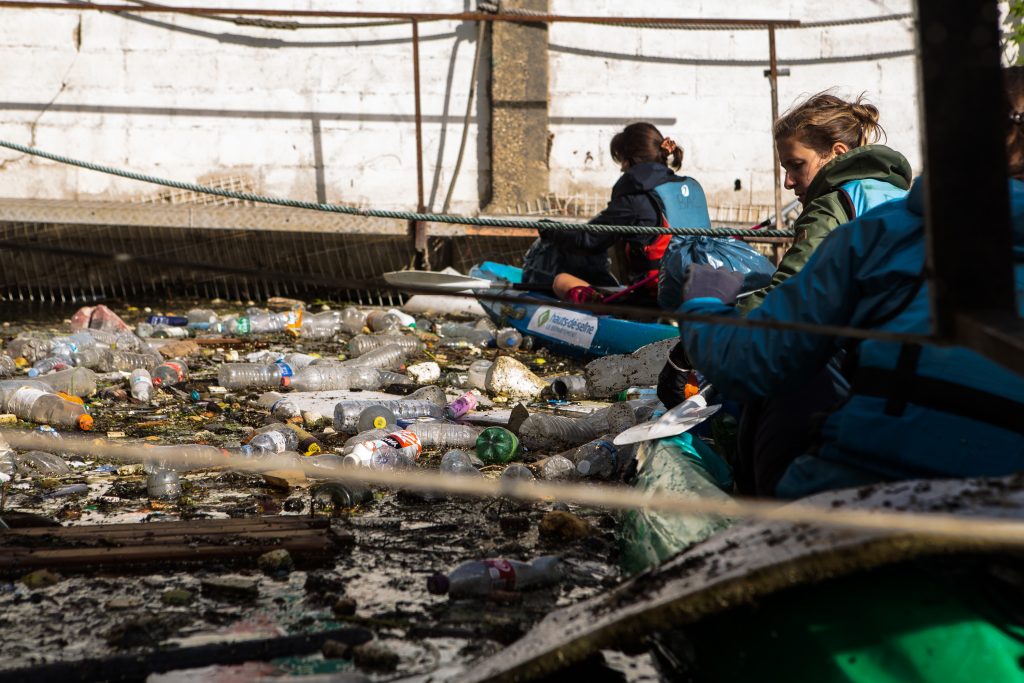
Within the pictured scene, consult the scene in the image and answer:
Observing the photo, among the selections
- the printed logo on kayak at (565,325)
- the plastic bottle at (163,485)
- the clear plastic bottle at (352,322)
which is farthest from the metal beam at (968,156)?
the clear plastic bottle at (352,322)

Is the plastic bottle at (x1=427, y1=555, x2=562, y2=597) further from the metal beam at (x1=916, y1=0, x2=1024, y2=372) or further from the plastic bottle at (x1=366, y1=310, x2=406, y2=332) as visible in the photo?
the plastic bottle at (x1=366, y1=310, x2=406, y2=332)

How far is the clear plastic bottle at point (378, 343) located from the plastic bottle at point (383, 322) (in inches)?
25.7

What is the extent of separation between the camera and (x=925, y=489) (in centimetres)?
158

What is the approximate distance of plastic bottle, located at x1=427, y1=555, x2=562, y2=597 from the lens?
2527 mm

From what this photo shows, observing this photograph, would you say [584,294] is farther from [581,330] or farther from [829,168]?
[829,168]

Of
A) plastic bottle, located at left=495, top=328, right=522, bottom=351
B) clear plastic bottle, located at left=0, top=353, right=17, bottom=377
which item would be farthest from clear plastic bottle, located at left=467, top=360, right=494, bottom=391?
clear plastic bottle, located at left=0, top=353, right=17, bottom=377

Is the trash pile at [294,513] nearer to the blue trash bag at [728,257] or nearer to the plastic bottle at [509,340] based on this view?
the blue trash bag at [728,257]

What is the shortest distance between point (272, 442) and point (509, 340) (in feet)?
10.4

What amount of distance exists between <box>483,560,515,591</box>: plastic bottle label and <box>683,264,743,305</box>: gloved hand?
776mm

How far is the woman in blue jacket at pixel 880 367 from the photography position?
1728 mm

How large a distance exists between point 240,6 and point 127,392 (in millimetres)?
6157


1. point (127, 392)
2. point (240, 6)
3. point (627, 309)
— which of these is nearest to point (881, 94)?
point (240, 6)

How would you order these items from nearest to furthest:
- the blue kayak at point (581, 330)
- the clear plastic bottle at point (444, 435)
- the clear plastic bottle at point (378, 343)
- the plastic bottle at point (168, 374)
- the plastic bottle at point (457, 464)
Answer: the plastic bottle at point (457, 464)
the clear plastic bottle at point (444, 435)
the plastic bottle at point (168, 374)
the blue kayak at point (581, 330)
the clear plastic bottle at point (378, 343)

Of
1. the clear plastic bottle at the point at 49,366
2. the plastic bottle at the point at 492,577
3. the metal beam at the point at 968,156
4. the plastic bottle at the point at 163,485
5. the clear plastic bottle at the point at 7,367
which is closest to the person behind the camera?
the metal beam at the point at 968,156
